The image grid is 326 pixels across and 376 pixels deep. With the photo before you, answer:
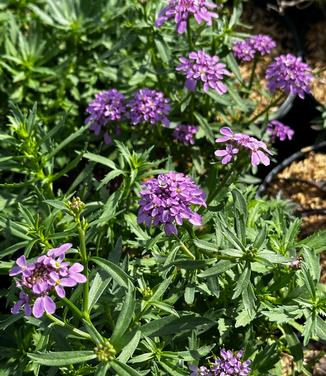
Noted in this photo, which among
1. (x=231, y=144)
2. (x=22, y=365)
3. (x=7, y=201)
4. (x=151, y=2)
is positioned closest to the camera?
(x=231, y=144)

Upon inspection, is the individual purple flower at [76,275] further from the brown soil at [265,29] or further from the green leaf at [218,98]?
the brown soil at [265,29]

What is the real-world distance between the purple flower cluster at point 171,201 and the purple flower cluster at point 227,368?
1.81 feet

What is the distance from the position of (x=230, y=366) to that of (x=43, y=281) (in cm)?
84

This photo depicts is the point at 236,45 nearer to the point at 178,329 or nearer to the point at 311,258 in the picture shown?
the point at 311,258

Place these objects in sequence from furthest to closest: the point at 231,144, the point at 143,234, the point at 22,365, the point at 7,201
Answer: the point at 7,201, the point at 143,234, the point at 22,365, the point at 231,144

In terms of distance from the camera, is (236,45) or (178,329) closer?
(178,329)

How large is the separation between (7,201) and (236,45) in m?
1.61

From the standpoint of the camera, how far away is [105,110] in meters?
2.99

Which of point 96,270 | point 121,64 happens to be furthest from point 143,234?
point 121,64

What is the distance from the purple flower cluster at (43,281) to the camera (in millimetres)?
1729

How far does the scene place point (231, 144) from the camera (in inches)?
84.0

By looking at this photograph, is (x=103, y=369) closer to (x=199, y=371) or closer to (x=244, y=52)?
(x=199, y=371)

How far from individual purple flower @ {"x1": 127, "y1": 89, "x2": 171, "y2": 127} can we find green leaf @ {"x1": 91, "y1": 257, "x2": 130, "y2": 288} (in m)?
1.08

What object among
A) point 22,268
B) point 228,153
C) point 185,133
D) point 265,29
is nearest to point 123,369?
point 22,268
